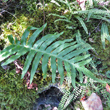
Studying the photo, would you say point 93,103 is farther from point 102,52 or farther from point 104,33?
point 104,33

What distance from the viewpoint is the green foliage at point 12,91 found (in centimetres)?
218

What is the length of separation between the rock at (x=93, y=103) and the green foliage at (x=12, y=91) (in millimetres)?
1201

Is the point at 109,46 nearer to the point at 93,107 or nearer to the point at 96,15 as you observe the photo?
the point at 96,15

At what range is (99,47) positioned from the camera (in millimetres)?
2641

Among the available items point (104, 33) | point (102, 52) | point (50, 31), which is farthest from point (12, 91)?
point (104, 33)

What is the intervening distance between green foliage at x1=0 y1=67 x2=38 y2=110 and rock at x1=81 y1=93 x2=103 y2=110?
1201 millimetres

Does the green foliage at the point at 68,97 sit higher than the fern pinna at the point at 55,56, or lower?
lower

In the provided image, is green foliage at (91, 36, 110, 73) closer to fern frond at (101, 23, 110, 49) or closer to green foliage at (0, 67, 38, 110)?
fern frond at (101, 23, 110, 49)

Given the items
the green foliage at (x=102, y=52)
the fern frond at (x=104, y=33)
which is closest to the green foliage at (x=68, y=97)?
the green foliage at (x=102, y=52)

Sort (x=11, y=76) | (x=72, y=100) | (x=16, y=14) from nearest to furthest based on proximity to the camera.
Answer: (x=11, y=76), (x=16, y=14), (x=72, y=100)

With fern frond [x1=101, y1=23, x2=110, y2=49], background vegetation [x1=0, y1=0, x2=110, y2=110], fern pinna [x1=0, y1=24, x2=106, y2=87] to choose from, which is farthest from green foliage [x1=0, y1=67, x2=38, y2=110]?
fern frond [x1=101, y1=23, x2=110, y2=49]

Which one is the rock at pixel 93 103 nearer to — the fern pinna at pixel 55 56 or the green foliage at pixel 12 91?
the fern pinna at pixel 55 56

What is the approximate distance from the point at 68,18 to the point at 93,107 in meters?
2.07

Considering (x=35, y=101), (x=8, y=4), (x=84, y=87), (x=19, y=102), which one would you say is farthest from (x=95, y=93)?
(x=8, y=4)
